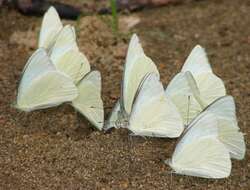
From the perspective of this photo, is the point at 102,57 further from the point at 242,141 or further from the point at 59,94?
the point at 242,141

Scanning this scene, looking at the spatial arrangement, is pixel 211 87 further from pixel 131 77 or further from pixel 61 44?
pixel 61 44

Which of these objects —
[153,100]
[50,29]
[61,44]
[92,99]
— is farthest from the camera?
[50,29]

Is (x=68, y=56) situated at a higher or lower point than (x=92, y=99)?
higher

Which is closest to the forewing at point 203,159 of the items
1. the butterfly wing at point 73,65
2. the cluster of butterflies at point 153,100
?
the cluster of butterflies at point 153,100

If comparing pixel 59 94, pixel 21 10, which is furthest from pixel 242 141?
pixel 21 10

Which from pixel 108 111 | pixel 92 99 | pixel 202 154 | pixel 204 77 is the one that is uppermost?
pixel 204 77

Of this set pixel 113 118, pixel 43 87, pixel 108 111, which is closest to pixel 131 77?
pixel 113 118

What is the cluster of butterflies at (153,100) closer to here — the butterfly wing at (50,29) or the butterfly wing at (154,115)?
the butterfly wing at (154,115)

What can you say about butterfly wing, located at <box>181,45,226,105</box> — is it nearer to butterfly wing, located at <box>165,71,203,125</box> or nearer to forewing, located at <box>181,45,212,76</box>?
forewing, located at <box>181,45,212,76</box>
